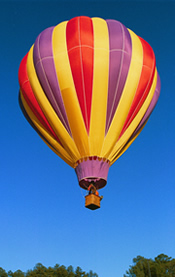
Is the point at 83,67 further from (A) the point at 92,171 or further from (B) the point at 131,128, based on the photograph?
(A) the point at 92,171

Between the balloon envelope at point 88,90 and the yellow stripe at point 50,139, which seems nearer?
the balloon envelope at point 88,90

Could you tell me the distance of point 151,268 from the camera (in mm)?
35125

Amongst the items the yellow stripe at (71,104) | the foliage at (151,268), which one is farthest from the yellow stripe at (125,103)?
the foliage at (151,268)

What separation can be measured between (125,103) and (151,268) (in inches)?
1041

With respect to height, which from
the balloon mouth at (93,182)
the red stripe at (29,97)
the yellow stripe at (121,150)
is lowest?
the balloon mouth at (93,182)

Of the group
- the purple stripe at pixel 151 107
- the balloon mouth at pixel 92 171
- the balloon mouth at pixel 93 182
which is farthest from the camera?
the purple stripe at pixel 151 107

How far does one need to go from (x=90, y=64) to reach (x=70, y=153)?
10.7ft

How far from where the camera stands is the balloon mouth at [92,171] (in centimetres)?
1230

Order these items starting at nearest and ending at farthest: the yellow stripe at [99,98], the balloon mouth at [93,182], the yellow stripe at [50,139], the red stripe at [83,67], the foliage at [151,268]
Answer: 1. the balloon mouth at [93,182]
2. the yellow stripe at [99,98]
3. the red stripe at [83,67]
4. the yellow stripe at [50,139]
5. the foliage at [151,268]

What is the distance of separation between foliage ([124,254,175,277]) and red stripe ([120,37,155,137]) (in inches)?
965

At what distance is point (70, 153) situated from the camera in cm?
1306

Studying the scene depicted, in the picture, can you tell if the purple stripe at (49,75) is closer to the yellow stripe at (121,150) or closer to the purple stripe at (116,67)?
the purple stripe at (116,67)

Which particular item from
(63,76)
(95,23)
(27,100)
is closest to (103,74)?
(63,76)

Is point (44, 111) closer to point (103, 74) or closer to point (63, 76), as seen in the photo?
point (63, 76)
